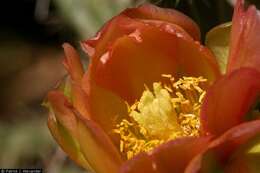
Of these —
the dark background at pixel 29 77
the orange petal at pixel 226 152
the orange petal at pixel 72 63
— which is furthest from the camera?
the dark background at pixel 29 77

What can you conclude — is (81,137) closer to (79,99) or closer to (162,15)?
(79,99)

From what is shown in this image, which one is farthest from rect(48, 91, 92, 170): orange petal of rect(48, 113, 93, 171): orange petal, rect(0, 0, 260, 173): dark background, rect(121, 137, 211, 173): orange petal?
rect(0, 0, 260, 173): dark background

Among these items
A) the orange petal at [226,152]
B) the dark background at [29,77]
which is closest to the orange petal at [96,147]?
the orange petal at [226,152]

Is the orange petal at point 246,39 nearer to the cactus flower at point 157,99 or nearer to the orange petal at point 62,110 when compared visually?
the cactus flower at point 157,99

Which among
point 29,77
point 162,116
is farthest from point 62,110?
point 29,77

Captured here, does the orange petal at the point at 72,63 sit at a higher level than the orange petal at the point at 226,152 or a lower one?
higher

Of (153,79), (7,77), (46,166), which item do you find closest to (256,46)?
(153,79)
